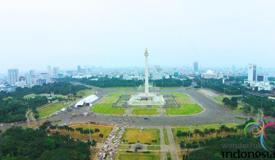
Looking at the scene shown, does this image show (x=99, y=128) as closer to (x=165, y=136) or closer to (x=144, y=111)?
(x=165, y=136)

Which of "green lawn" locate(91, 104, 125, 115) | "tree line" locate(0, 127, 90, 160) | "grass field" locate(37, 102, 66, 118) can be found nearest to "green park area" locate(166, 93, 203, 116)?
"green lawn" locate(91, 104, 125, 115)

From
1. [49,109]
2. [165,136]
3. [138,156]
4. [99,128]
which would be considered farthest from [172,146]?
[49,109]

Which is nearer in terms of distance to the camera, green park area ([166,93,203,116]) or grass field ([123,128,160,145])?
grass field ([123,128,160,145])

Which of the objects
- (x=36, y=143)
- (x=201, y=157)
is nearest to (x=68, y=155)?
(x=36, y=143)

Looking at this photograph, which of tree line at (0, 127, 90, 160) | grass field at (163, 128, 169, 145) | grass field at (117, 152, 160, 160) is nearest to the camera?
tree line at (0, 127, 90, 160)

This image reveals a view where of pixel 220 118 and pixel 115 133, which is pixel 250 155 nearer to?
pixel 115 133

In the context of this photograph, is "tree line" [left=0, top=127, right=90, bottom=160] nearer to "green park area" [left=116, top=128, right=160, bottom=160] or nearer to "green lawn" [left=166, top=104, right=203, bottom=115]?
"green park area" [left=116, top=128, right=160, bottom=160]
